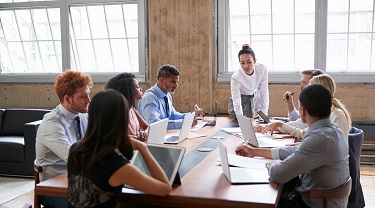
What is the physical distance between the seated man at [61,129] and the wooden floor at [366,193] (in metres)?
1.20

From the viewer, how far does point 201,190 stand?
2.04 m

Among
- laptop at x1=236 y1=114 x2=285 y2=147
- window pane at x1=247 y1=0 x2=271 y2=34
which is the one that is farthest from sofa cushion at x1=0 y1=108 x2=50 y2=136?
laptop at x1=236 y1=114 x2=285 y2=147

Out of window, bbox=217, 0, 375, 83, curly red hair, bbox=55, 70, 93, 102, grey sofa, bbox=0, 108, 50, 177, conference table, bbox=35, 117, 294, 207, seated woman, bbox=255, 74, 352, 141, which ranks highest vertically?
window, bbox=217, 0, 375, 83

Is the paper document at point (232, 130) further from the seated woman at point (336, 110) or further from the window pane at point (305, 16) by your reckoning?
the window pane at point (305, 16)

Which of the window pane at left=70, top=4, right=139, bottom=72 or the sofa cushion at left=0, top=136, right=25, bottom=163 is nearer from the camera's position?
the sofa cushion at left=0, top=136, right=25, bottom=163

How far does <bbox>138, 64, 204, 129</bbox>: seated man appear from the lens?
12.6 feet

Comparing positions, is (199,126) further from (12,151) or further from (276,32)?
(276,32)

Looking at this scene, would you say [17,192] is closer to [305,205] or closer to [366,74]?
[305,205]

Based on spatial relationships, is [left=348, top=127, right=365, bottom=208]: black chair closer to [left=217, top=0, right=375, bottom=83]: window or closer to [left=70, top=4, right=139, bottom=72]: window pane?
[left=217, top=0, right=375, bottom=83]: window

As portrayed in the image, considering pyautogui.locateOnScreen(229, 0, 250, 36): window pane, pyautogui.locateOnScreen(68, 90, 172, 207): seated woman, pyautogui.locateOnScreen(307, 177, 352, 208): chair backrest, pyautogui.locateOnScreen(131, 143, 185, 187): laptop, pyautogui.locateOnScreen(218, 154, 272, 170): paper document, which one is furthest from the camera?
pyautogui.locateOnScreen(229, 0, 250, 36): window pane

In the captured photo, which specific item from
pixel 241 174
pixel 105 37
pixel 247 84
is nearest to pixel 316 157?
pixel 241 174

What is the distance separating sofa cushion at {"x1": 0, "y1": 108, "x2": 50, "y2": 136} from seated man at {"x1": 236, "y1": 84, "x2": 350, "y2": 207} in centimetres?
395

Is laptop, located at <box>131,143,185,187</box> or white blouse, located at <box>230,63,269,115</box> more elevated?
white blouse, located at <box>230,63,269,115</box>

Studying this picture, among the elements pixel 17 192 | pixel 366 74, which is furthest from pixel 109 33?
pixel 366 74
